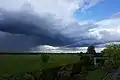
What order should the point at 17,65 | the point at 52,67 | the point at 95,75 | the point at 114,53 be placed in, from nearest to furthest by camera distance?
the point at 52,67 → the point at 17,65 → the point at 95,75 → the point at 114,53

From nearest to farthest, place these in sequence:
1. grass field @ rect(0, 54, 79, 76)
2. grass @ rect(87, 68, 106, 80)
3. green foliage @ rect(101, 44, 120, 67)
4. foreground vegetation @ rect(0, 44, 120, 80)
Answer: foreground vegetation @ rect(0, 44, 120, 80)
grass field @ rect(0, 54, 79, 76)
grass @ rect(87, 68, 106, 80)
green foliage @ rect(101, 44, 120, 67)

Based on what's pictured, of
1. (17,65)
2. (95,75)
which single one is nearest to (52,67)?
(17,65)

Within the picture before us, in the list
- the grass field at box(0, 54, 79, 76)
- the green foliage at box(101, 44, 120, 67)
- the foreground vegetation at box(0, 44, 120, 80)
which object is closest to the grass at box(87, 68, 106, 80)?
the foreground vegetation at box(0, 44, 120, 80)

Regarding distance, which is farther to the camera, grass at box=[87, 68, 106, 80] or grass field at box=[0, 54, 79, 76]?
grass at box=[87, 68, 106, 80]

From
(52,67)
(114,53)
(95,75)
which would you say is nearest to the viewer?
(52,67)

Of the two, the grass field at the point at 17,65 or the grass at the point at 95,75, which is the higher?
the grass field at the point at 17,65

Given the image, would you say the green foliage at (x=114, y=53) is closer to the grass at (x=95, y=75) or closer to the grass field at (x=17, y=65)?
the grass at (x=95, y=75)

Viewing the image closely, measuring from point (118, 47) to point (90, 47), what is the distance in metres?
32.8

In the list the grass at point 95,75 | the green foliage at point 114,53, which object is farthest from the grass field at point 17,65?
the green foliage at point 114,53

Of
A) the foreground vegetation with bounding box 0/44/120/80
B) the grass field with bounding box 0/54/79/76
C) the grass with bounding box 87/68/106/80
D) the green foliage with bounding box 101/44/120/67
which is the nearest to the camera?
the foreground vegetation with bounding box 0/44/120/80

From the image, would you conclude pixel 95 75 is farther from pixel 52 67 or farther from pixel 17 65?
pixel 17 65

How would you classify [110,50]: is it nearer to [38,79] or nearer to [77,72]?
[77,72]

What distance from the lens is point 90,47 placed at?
4958 inches

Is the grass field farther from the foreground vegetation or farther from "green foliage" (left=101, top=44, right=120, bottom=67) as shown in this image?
"green foliage" (left=101, top=44, right=120, bottom=67)
